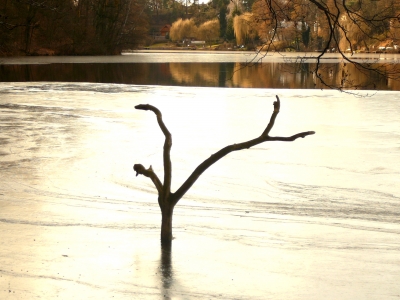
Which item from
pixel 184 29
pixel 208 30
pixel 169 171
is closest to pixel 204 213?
pixel 169 171

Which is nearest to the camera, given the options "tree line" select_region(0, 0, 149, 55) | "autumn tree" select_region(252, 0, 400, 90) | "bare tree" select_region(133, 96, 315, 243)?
"bare tree" select_region(133, 96, 315, 243)

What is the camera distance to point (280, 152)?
9828 mm

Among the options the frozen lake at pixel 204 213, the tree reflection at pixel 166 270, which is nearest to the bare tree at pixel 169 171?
the tree reflection at pixel 166 270

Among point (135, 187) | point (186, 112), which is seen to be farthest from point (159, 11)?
point (135, 187)

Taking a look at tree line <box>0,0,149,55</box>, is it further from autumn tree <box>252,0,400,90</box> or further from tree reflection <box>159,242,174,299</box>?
tree reflection <box>159,242,174,299</box>

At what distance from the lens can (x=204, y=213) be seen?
6625 millimetres

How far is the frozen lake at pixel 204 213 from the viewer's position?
4.83m

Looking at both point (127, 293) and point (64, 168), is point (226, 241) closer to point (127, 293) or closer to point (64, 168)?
point (127, 293)

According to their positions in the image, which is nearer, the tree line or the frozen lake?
the frozen lake

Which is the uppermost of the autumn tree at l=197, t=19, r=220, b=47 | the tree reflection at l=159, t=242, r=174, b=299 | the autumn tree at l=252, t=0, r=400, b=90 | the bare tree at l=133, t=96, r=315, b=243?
the autumn tree at l=197, t=19, r=220, b=47

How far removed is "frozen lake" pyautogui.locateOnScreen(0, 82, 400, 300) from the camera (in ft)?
15.9

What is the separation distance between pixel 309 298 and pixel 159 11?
105591 millimetres

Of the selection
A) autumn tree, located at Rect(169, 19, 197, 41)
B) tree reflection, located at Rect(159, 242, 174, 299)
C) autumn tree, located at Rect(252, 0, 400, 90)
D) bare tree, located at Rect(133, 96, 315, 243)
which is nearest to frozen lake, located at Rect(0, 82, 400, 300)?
tree reflection, located at Rect(159, 242, 174, 299)

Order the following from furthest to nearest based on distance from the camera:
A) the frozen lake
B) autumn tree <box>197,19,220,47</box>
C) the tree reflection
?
autumn tree <box>197,19,220,47</box> → the frozen lake → the tree reflection
